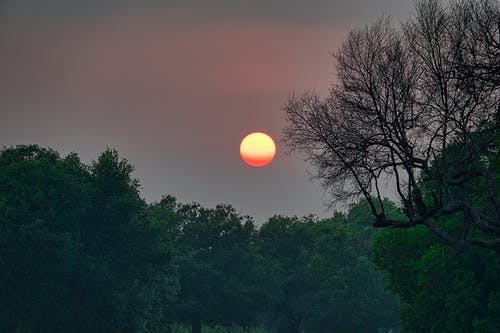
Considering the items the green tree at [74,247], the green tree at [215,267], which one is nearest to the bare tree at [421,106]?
the green tree at [74,247]

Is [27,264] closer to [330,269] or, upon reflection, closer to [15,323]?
[15,323]

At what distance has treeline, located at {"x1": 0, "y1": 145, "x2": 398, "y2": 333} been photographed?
260 feet

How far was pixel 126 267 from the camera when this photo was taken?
86312 mm

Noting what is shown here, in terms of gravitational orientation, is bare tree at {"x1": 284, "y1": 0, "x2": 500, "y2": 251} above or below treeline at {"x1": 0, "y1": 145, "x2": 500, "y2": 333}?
below

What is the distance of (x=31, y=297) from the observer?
3125 inches

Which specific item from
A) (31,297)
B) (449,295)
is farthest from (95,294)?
(449,295)

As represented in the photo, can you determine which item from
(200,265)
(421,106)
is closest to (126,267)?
(200,265)

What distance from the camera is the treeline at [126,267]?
79.1m

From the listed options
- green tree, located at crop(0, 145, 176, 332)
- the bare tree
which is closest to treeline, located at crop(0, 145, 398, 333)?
green tree, located at crop(0, 145, 176, 332)

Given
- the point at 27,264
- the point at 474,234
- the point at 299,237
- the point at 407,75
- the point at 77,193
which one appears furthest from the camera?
the point at 299,237

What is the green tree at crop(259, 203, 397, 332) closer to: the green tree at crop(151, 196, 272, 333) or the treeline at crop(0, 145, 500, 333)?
the treeline at crop(0, 145, 500, 333)

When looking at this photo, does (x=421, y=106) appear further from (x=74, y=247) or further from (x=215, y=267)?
(x=215, y=267)

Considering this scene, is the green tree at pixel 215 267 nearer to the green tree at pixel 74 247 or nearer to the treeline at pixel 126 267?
the treeline at pixel 126 267

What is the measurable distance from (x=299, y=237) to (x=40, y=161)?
5299 cm
